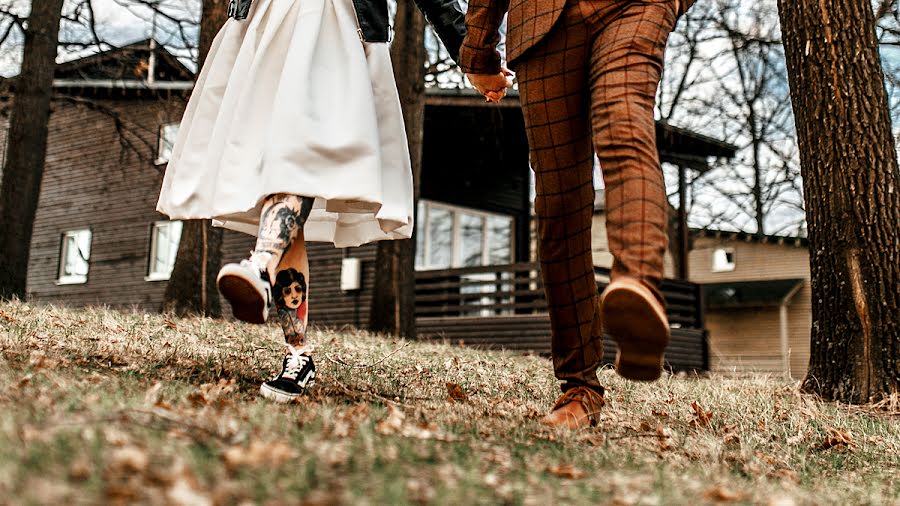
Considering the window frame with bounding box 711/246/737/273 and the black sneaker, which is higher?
the window frame with bounding box 711/246/737/273

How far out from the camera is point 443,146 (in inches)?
666

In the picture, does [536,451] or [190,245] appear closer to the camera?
[536,451]

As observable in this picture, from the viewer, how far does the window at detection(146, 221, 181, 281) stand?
62.8 ft

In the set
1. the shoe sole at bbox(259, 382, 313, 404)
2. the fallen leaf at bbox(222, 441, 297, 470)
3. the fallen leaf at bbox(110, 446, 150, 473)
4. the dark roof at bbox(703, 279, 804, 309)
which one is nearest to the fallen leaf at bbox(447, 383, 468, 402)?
the shoe sole at bbox(259, 382, 313, 404)

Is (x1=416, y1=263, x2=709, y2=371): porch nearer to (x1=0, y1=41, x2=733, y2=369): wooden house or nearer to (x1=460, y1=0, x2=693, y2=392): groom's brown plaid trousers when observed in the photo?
(x1=0, y1=41, x2=733, y2=369): wooden house

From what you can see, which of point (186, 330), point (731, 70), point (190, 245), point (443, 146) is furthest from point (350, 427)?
point (731, 70)

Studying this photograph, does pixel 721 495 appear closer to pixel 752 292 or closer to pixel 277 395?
pixel 277 395

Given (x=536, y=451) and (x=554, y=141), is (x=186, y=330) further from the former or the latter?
(x=536, y=451)

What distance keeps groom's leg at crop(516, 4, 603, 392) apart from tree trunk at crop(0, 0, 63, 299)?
801 cm

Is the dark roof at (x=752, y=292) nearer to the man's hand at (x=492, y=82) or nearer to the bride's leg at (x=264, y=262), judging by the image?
the man's hand at (x=492, y=82)

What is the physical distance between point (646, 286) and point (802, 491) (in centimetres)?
70

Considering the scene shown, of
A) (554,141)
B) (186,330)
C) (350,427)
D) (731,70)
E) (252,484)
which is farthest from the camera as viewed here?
(731,70)

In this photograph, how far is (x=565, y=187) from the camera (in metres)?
3.07

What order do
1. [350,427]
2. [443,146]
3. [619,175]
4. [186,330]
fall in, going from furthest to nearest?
1. [443,146]
2. [186,330]
3. [619,175]
4. [350,427]
